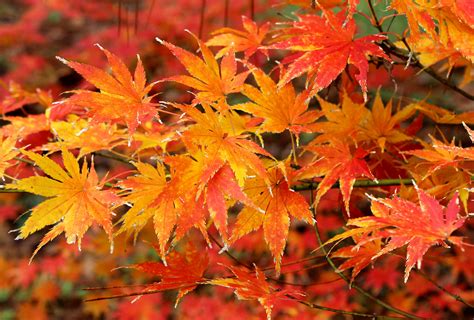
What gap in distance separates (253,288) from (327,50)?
38 cm

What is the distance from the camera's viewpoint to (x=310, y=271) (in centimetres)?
262

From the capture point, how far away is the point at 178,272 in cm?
101

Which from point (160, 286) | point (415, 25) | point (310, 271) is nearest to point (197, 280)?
point (160, 286)

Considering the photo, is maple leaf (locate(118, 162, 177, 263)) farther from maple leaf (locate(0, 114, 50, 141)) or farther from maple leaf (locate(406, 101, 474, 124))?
maple leaf (locate(406, 101, 474, 124))

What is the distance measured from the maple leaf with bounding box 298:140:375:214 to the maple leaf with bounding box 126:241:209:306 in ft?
0.82

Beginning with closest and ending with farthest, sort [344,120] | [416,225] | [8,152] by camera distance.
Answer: [416,225], [8,152], [344,120]

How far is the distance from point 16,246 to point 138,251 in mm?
699

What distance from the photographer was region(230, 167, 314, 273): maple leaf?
84cm

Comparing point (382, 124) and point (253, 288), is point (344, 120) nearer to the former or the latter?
point (382, 124)

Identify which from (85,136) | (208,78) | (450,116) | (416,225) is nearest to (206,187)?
(208,78)

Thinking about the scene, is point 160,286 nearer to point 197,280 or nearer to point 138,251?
point 197,280

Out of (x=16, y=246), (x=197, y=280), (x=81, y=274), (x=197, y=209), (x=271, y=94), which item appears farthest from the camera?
(x=16, y=246)

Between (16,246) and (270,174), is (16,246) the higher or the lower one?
the lower one

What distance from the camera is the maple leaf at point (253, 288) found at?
2.90 ft
